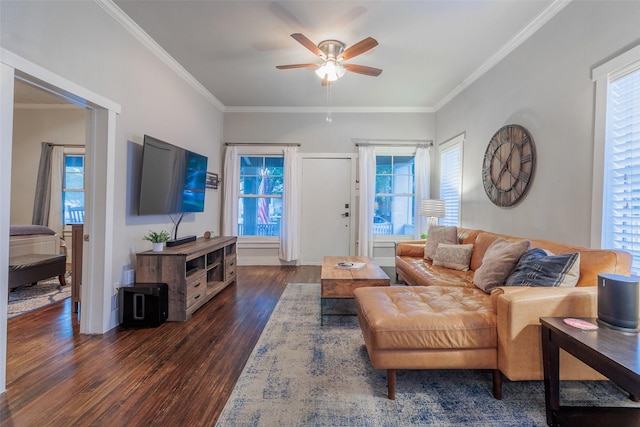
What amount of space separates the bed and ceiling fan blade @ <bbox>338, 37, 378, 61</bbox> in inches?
171

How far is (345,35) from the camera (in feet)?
9.45

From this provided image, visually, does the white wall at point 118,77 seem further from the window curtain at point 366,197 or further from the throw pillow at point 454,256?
the throw pillow at point 454,256

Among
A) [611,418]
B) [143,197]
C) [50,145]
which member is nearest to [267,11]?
[143,197]

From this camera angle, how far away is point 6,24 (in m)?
1.68

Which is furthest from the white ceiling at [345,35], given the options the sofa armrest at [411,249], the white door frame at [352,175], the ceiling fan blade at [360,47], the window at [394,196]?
the sofa armrest at [411,249]

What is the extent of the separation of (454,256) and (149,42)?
4088 mm

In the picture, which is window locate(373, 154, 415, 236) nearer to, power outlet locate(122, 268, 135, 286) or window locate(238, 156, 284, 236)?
window locate(238, 156, 284, 236)

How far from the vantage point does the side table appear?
1.09m

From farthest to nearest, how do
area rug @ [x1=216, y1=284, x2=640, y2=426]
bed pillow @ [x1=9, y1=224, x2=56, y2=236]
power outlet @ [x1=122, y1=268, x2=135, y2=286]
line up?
bed pillow @ [x1=9, y1=224, x2=56, y2=236], power outlet @ [x1=122, y1=268, x2=135, y2=286], area rug @ [x1=216, y1=284, x2=640, y2=426]

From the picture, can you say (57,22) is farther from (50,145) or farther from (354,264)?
(50,145)

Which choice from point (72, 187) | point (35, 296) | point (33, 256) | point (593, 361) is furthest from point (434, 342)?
point (72, 187)

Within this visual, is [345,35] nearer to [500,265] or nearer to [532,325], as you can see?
[500,265]

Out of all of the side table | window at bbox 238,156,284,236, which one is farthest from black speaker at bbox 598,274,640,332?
window at bbox 238,156,284,236

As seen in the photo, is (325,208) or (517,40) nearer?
(517,40)
